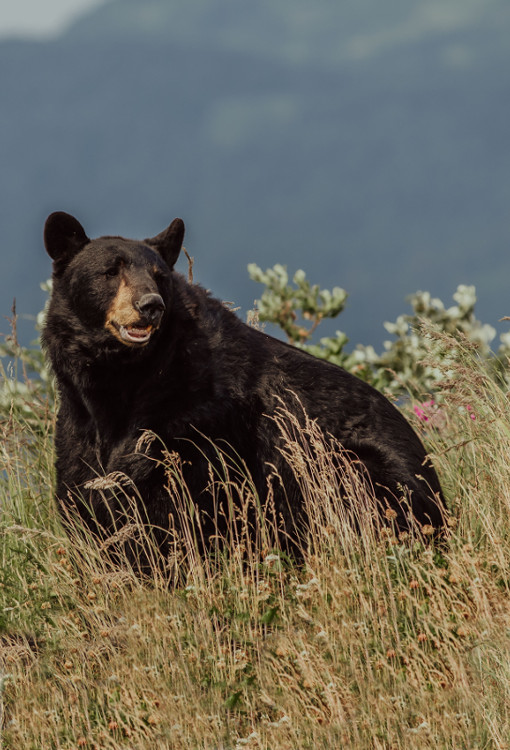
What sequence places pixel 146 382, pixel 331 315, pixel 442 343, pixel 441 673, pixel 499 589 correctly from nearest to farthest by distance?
pixel 441 673 → pixel 499 589 → pixel 146 382 → pixel 442 343 → pixel 331 315

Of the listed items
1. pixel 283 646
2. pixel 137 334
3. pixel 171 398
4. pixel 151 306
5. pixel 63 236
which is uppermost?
pixel 63 236

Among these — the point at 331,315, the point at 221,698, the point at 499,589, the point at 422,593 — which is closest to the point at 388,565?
the point at 422,593

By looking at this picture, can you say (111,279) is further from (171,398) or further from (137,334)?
→ (171,398)

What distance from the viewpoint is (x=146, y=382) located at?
16.9 feet

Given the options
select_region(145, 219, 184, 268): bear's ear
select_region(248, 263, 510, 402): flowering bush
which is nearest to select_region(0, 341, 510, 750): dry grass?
select_region(145, 219, 184, 268): bear's ear

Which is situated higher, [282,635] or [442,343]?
[442,343]

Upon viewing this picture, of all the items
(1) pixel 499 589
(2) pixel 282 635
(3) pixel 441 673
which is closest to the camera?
(3) pixel 441 673

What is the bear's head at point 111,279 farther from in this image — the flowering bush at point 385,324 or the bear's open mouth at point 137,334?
the flowering bush at point 385,324

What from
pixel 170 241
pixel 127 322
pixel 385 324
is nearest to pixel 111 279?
pixel 127 322

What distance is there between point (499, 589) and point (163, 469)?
1872 millimetres

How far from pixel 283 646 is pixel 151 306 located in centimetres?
189

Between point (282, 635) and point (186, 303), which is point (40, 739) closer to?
point (282, 635)

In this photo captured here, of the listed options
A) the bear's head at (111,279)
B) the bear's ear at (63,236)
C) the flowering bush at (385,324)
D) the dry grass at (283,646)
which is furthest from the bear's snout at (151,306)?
the flowering bush at (385,324)

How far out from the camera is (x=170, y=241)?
565cm
